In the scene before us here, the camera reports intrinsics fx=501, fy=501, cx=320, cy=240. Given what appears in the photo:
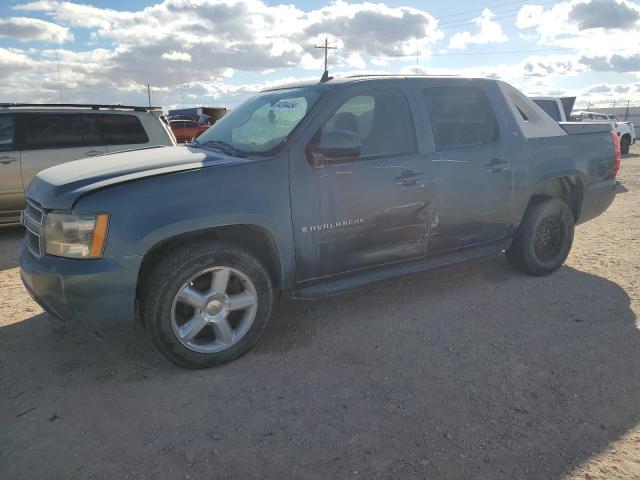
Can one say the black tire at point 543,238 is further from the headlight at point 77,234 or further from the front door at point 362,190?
the headlight at point 77,234

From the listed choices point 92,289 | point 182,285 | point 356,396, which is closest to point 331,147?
point 182,285

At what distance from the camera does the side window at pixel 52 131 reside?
264 inches

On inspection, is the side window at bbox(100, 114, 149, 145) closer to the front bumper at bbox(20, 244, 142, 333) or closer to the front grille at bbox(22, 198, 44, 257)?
the front grille at bbox(22, 198, 44, 257)

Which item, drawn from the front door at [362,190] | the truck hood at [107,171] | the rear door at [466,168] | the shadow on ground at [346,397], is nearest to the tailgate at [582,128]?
the rear door at [466,168]

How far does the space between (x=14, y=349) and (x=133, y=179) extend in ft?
5.49

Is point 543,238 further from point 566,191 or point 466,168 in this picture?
point 466,168

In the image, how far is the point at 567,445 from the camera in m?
2.51

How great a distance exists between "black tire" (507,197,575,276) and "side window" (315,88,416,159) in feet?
5.48

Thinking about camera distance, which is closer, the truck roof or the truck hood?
the truck hood

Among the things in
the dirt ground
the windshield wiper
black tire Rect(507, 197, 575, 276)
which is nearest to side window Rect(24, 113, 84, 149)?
the dirt ground

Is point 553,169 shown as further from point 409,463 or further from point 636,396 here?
point 409,463

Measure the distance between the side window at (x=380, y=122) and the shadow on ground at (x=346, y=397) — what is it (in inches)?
53.7

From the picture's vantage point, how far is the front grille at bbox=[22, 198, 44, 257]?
3.11m

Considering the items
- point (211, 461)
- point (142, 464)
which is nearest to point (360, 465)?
point (211, 461)
